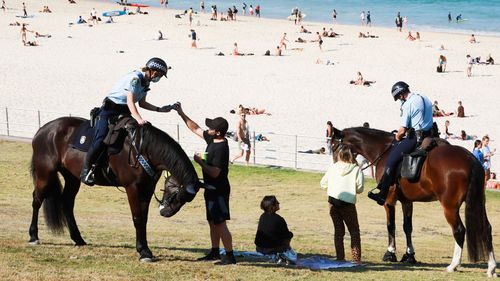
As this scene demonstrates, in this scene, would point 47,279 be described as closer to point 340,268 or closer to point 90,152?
point 90,152

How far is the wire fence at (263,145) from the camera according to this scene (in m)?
28.2

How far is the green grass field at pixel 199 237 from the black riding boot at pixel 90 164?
1.00m

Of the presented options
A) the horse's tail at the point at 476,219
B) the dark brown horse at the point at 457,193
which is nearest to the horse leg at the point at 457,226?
the dark brown horse at the point at 457,193

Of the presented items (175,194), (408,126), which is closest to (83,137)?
(175,194)

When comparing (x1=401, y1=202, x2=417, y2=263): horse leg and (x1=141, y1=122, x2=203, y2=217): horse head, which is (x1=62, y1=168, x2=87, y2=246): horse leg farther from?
(x1=401, y1=202, x2=417, y2=263): horse leg

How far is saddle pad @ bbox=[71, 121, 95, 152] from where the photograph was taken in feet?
42.9

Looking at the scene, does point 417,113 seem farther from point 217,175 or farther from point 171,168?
point 171,168

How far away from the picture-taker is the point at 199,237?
51.5ft

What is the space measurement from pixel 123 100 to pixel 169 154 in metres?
1.15

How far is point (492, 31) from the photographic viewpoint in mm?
79938

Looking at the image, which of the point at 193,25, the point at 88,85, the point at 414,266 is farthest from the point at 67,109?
the point at 193,25

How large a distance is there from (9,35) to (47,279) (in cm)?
5801

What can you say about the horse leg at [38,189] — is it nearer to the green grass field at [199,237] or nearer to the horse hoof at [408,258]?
the green grass field at [199,237]

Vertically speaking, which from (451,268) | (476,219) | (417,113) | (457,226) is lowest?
(451,268)
